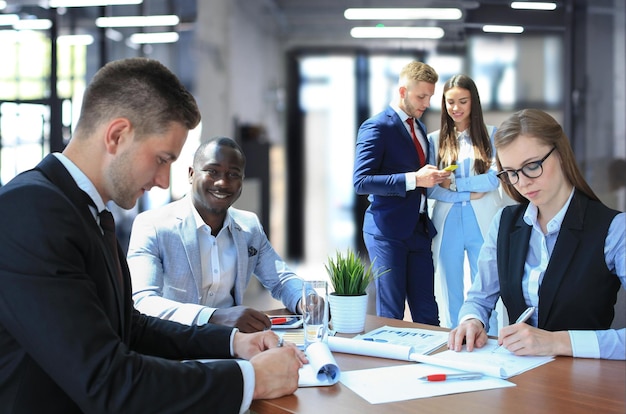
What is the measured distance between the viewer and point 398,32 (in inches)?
210

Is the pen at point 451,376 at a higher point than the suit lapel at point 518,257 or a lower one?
lower

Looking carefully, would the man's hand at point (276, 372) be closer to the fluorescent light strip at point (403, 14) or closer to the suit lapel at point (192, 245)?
the suit lapel at point (192, 245)

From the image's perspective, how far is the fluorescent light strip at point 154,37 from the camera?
7215mm

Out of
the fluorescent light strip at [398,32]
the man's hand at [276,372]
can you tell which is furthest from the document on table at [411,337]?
the fluorescent light strip at [398,32]

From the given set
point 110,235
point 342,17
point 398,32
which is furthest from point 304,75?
point 110,235

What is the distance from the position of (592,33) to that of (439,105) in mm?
2482

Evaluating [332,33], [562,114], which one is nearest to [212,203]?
[562,114]

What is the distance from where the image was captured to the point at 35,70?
5.91m

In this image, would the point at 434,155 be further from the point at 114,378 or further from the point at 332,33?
the point at 332,33

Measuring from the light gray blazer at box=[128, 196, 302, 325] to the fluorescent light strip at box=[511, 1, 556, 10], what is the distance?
2.04 metres

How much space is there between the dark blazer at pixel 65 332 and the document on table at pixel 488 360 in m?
0.51

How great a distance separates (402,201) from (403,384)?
6.33 ft

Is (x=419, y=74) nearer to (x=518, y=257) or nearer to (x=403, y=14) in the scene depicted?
(x=518, y=257)

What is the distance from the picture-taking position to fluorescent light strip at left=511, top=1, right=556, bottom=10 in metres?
3.73
